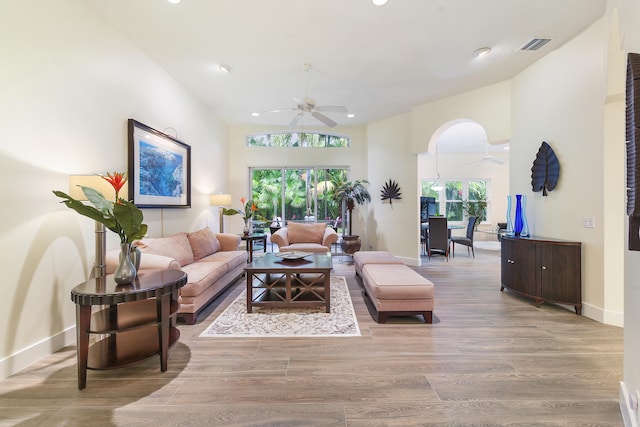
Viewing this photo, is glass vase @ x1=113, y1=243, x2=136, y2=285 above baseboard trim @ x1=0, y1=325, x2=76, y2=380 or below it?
above

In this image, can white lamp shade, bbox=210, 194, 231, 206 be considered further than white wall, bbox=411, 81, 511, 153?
Yes

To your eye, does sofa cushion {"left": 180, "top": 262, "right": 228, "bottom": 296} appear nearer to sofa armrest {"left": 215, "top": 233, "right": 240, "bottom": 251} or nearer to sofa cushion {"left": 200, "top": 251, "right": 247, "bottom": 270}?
sofa cushion {"left": 200, "top": 251, "right": 247, "bottom": 270}

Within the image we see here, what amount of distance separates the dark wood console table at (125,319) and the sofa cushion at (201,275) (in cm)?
55

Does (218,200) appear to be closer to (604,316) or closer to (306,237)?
(306,237)

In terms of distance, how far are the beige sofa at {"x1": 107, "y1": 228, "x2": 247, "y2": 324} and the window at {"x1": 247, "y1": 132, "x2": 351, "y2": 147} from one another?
3265 millimetres

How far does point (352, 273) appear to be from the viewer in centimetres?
528

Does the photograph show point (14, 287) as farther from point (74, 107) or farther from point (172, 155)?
Answer: point (172, 155)

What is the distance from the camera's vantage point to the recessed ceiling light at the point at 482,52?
359 centimetres

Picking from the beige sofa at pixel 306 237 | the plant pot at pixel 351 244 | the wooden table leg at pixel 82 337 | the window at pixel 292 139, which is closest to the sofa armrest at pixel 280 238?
the beige sofa at pixel 306 237

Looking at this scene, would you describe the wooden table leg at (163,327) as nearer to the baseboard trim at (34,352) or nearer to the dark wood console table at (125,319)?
the dark wood console table at (125,319)

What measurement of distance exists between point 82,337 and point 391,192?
18.6 feet

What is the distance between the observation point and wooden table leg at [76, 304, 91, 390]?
1.94m

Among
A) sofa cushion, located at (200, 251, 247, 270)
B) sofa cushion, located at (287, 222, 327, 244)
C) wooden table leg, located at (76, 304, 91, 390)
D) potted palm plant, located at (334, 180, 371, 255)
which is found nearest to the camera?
wooden table leg, located at (76, 304, 91, 390)

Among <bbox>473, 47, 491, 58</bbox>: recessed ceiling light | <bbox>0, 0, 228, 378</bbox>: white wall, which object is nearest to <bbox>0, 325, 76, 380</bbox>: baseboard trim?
<bbox>0, 0, 228, 378</bbox>: white wall
